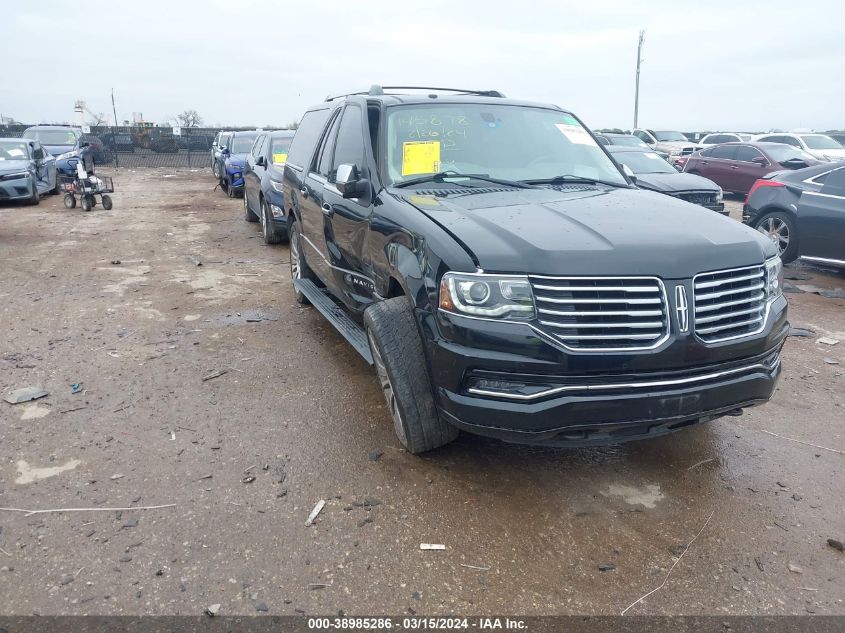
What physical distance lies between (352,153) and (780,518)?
3.41 meters

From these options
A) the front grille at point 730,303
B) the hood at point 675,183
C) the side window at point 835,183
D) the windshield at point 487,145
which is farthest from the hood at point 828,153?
the front grille at point 730,303

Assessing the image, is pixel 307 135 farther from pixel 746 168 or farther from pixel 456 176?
pixel 746 168

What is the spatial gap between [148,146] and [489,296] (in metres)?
32.5

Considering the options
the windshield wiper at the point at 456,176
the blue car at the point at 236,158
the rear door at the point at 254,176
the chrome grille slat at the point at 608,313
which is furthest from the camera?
the blue car at the point at 236,158

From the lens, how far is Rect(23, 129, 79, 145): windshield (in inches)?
835

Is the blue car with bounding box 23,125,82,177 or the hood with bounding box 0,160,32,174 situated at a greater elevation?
the blue car with bounding box 23,125,82,177

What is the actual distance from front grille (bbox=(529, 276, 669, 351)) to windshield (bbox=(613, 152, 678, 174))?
9.30 metres

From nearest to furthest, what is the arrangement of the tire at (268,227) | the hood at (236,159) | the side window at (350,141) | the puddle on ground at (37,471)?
the puddle on ground at (37,471) < the side window at (350,141) < the tire at (268,227) < the hood at (236,159)

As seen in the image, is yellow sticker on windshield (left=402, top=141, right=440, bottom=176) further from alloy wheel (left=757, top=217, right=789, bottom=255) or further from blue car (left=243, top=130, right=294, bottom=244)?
alloy wheel (left=757, top=217, right=789, bottom=255)

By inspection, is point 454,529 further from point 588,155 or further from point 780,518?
point 588,155

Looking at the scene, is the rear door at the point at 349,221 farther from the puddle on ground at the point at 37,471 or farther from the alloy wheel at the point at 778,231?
the alloy wheel at the point at 778,231

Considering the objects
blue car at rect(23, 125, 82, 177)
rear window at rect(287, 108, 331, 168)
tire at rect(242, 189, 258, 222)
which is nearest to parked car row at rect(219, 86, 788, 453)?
rear window at rect(287, 108, 331, 168)

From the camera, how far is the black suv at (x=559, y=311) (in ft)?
9.23

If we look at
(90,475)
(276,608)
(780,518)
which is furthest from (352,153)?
(780,518)
